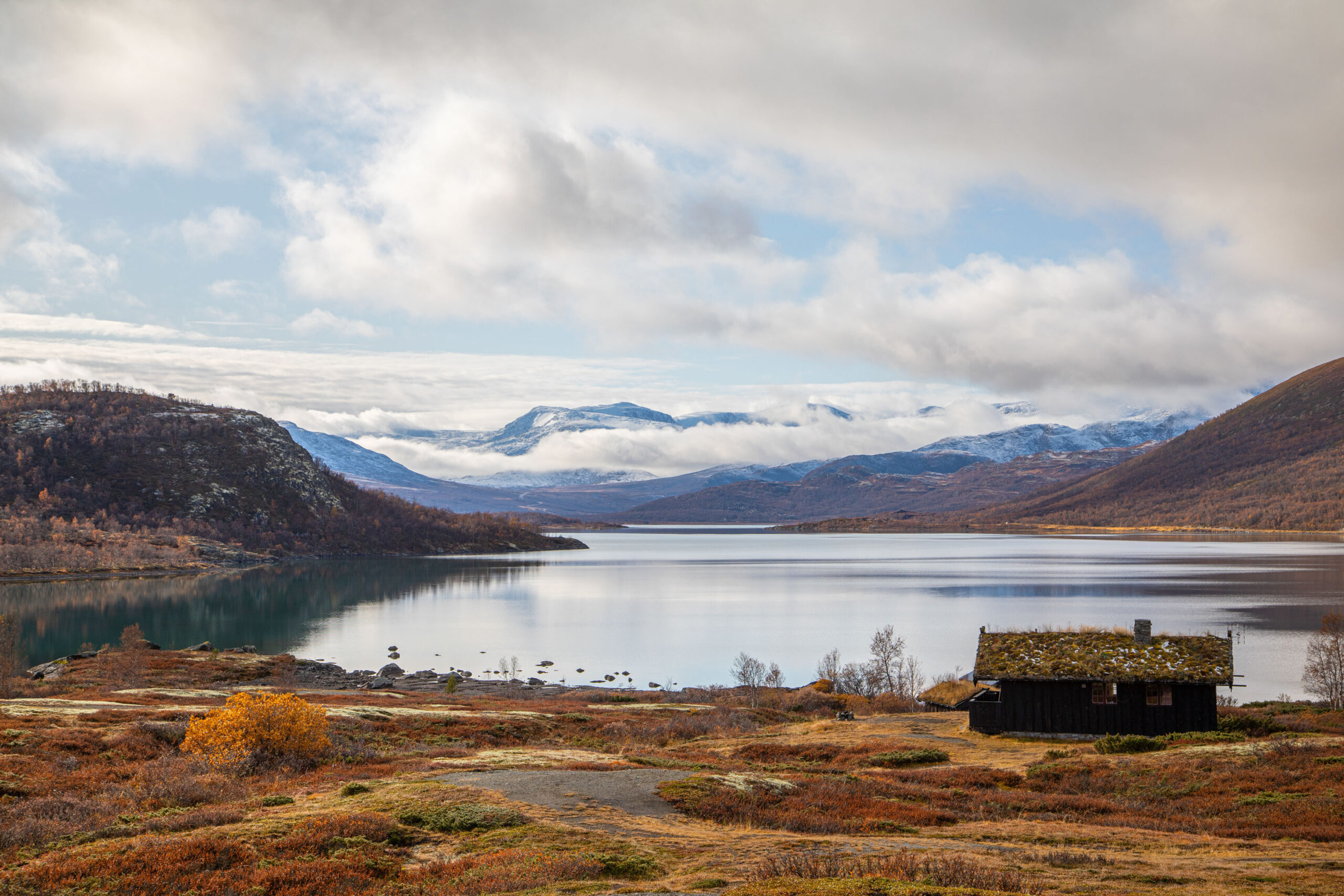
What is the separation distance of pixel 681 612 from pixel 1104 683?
7821 cm

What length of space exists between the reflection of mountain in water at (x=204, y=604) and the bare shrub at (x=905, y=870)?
277 feet

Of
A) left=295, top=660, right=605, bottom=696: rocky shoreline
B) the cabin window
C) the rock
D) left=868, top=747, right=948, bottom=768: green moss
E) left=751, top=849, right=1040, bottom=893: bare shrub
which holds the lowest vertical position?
left=295, top=660, right=605, bottom=696: rocky shoreline

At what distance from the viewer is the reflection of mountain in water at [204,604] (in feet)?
305

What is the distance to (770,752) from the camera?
Answer: 3375cm

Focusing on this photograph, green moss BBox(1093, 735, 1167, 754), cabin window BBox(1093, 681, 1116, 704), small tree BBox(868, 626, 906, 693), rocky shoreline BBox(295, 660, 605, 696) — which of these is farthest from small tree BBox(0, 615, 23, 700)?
small tree BBox(868, 626, 906, 693)

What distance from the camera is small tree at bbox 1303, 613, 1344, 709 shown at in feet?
160

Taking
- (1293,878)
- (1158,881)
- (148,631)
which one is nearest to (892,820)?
(1158,881)

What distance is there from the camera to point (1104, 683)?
37469 mm

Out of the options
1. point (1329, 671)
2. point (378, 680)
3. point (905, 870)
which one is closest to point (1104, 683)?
point (1329, 671)

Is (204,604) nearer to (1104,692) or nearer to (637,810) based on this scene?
(1104,692)

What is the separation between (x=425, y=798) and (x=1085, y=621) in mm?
82554

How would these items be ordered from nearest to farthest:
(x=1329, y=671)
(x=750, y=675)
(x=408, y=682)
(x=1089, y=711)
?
(x=1089, y=711), (x=1329, y=671), (x=750, y=675), (x=408, y=682)

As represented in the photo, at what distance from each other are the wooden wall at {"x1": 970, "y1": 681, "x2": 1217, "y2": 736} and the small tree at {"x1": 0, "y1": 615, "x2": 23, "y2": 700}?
1957 inches

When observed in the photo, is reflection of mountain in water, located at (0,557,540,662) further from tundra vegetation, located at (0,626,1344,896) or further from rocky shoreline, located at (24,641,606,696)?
tundra vegetation, located at (0,626,1344,896)
